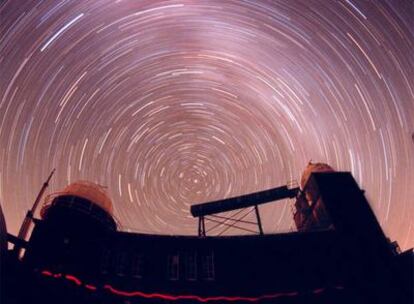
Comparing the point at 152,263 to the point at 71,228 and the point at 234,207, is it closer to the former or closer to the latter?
the point at 71,228

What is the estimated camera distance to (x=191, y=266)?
19828 mm

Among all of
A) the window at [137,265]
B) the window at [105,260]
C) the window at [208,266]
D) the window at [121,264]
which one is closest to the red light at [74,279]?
the window at [105,260]

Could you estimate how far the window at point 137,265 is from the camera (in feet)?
63.2

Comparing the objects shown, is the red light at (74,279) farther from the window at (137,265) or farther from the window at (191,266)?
the window at (191,266)

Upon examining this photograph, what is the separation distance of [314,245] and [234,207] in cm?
769

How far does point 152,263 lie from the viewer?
19.8 meters

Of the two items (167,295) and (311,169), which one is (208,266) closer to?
(167,295)

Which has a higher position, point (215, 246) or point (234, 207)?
point (234, 207)

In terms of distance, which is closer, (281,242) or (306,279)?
(306,279)

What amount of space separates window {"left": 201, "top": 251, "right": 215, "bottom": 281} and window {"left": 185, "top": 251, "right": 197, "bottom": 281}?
0.55 m

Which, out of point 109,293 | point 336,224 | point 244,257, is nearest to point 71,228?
point 109,293

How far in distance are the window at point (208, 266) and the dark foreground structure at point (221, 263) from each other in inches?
2.6

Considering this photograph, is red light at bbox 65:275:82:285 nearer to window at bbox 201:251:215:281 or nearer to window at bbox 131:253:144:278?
window at bbox 131:253:144:278

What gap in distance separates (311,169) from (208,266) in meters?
13.3
